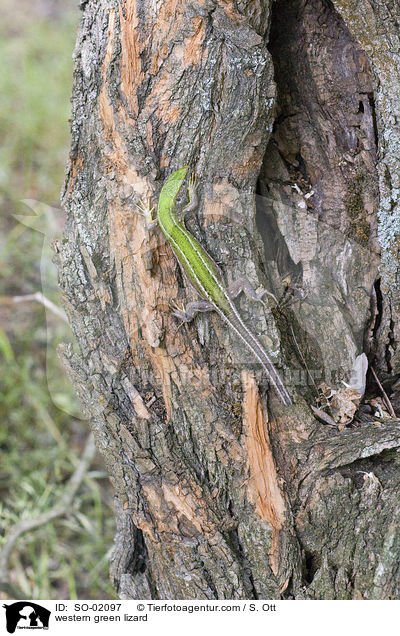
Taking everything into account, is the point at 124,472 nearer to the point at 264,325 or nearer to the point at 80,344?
the point at 80,344

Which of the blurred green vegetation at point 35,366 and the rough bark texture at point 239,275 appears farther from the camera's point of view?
the blurred green vegetation at point 35,366

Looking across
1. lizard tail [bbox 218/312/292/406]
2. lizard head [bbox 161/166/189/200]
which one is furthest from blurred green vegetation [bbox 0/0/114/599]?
lizard tail [bbox 218/312/292/406]

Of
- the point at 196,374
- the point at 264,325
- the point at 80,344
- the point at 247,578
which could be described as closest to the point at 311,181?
the point at 264,325

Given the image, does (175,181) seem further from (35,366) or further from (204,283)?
(35,366)

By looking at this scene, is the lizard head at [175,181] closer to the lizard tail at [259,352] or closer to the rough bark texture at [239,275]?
the rough bark texture at [239,275]
